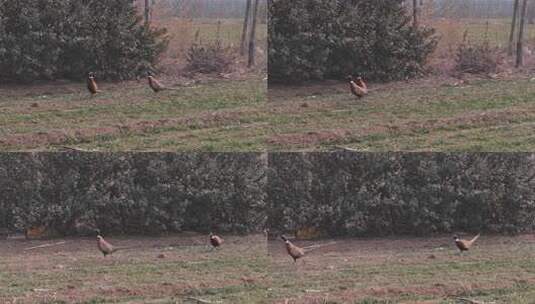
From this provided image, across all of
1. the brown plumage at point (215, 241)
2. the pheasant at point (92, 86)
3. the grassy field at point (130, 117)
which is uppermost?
the pheasant at point (92, 86)

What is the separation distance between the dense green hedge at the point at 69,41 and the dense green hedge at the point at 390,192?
3.92m

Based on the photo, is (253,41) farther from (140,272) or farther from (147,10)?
(140,272)

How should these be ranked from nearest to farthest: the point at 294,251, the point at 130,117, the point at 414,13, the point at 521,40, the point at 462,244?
1. the point at 294,251
2. the point at 462,244
3. the point at 130,117
4. the point at 414,13
5. the point at 521,40

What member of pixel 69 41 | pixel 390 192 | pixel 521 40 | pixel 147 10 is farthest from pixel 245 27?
pixel 390 192

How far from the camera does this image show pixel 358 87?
9.81 m

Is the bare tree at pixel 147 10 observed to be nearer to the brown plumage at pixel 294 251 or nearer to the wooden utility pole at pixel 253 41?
the wooden utility pole at pixel 253 41

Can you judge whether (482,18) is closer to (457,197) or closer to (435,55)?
(435,55)

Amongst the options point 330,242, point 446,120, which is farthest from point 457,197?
point 330,242

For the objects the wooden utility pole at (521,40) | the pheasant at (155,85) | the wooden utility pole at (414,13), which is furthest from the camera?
the wooden utility pole at (521,40)

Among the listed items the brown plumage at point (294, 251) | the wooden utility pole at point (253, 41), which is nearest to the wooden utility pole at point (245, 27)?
the wooden utility pole at point (253, 41)

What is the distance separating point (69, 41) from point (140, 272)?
154 inches

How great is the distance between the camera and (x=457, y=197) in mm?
10281

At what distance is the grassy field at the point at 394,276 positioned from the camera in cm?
924

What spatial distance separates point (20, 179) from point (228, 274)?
2973 mm
